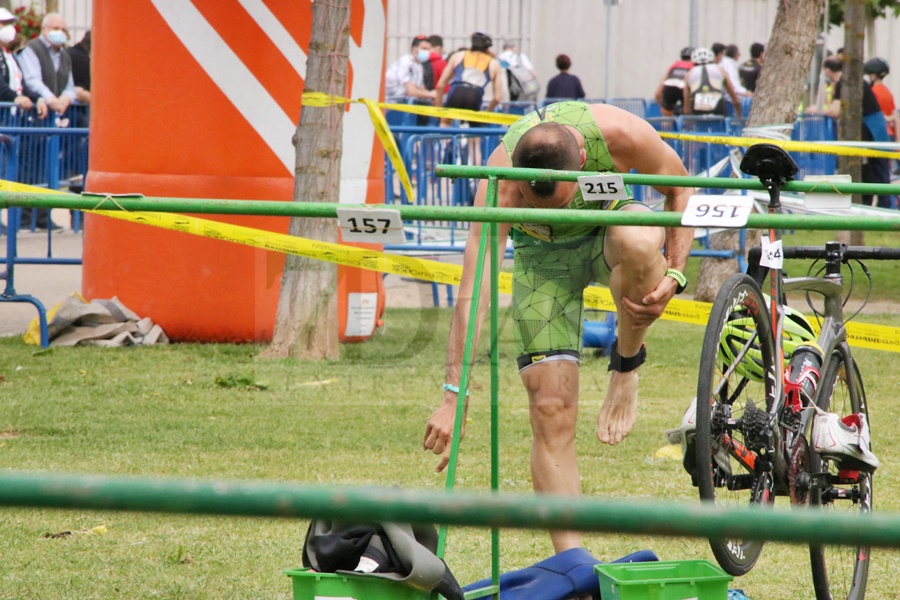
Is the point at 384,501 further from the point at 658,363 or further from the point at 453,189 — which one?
the point at 453,189

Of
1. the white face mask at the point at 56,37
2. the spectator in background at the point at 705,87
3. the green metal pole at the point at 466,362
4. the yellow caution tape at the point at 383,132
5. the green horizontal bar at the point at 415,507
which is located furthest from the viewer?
the spectator in background at the point at 705,87

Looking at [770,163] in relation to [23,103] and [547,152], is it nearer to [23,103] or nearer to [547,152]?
[547,152]

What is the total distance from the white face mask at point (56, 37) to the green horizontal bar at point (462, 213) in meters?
12.9

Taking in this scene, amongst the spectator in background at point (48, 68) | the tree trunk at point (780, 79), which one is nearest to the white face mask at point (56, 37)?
the spectator in background at point (48, 68)

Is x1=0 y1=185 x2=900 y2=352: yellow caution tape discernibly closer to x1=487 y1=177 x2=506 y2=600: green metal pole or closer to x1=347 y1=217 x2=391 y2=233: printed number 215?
x1=487 y1=177 x2=506 y2=600: green metal pole

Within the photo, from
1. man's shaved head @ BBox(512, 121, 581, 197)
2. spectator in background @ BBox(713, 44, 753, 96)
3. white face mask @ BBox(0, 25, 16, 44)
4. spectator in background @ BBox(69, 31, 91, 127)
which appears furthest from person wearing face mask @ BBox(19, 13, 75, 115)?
man's shaved head @ BBox(512, 121, 581, 197)

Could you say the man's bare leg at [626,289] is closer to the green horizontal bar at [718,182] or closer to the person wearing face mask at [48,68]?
the green horizontal bar at [718,182]

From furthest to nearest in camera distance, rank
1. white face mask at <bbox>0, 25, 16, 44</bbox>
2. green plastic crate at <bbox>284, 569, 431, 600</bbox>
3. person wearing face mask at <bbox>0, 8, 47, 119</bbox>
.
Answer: white face mask at <bbox>0, 25, 16, 44</bbox>, person wearing face mask at <bbox>0, 8, 47, 119</bbox>, green plastic crate at <bbox>284, 569, 431, 600</bbox>

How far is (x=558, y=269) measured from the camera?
14.4 feet

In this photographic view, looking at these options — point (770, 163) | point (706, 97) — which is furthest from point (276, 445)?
point (706, 97)

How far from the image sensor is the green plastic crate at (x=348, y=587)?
11.2 feet

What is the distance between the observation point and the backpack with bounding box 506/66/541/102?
794 inches

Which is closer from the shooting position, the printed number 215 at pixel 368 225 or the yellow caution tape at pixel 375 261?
the printed number 215 at pixel 368 225

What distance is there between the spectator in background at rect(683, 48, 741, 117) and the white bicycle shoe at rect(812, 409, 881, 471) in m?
13.8
